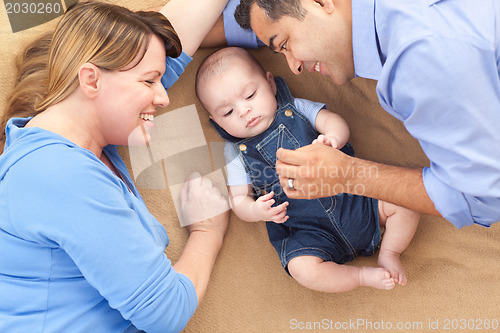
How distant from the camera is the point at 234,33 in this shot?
1742mm

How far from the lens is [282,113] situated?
1751 mm

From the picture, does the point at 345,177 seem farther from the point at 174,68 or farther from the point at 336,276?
the point at 174,68

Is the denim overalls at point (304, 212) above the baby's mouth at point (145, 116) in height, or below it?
below

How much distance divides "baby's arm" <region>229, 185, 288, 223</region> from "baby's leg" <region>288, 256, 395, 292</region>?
18 cm

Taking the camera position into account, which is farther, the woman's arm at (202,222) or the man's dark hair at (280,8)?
the woman's arm at (202,222)

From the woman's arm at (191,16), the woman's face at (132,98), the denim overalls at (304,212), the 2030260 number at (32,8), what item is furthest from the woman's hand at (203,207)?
the 2030260 number at (32,8)

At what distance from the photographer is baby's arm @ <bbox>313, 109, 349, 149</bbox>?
1.66 metres

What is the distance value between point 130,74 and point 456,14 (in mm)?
854

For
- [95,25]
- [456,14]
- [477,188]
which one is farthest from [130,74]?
[477,188]

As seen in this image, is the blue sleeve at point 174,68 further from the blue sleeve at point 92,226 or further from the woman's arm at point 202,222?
the blue sleeve at point 92,226

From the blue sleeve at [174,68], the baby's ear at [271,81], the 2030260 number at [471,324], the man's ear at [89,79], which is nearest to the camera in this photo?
the man's ear at [89,79]

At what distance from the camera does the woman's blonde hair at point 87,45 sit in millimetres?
1265

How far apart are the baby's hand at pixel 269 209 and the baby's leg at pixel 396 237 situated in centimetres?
36

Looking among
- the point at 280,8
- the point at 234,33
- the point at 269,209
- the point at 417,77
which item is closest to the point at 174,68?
the point at 234,33
